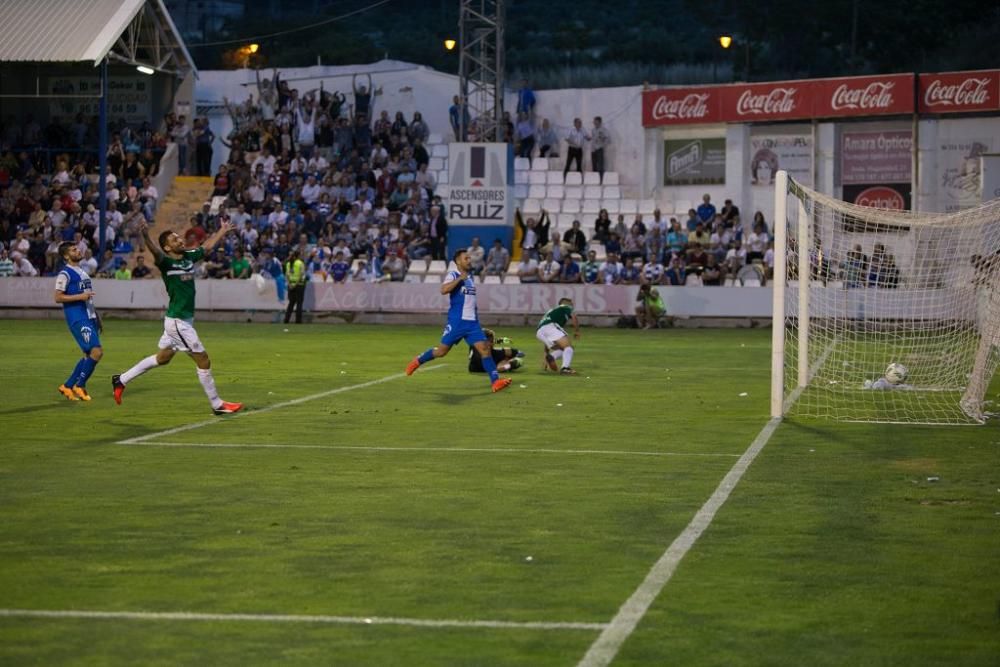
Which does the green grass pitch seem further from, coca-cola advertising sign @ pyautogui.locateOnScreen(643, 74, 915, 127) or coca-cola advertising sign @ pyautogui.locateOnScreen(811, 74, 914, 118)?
coca-cola advertising sign @ pyautogui.locateOnScreen(643, 74, 915, 127)

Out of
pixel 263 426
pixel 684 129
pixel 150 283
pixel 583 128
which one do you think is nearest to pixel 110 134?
pixel 150 283

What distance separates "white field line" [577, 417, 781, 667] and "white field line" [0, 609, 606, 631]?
145mm

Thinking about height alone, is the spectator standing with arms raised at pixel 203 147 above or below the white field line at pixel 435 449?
above

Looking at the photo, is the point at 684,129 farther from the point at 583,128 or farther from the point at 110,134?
the point at 110,134

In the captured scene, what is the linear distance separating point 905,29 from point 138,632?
49.8m

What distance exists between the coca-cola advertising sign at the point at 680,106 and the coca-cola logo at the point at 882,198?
478cm

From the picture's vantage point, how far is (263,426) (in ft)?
49.6

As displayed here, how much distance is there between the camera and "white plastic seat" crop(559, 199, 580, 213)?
42281 millimetres

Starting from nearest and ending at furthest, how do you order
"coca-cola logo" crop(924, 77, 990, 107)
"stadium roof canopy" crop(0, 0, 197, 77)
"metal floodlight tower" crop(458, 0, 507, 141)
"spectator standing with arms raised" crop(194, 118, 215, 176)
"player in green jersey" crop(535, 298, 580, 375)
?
"player in green jersey" crop(535, 298, 580, 375) → "coca-cola logo" crop(924, 77, 990, 107) → "metal floodlight tower" crop(458, 0, 507, 141) → "stadium roof canopy" crop(0, 0, 197, 77) → "spectator standing with arms raised" crop(194, 118, 215, 176)

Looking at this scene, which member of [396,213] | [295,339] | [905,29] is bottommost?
[295,339]

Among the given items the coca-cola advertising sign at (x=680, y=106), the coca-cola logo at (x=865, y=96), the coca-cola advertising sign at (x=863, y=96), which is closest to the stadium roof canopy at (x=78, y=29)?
the coca-cola advertising sign at (x=680, y=106)

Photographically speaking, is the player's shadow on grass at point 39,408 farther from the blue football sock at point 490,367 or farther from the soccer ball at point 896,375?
the soccer ball at point 896,375

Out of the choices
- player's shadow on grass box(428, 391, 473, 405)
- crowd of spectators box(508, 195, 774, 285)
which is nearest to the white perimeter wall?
crowd of spectators box(508, 195, 774, 285)

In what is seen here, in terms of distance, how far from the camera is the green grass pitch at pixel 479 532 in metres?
6.79
